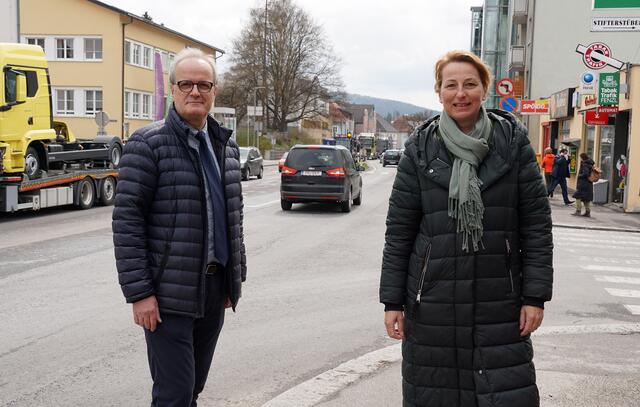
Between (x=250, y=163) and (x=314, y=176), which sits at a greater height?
(x=314, y=176)

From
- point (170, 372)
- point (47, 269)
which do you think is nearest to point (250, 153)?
point (47, 269)

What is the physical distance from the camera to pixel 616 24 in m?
11.1

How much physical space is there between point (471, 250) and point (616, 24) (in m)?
9.32

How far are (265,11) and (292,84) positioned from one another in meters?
7.59

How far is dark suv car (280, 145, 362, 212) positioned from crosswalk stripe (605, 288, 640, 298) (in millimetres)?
10190

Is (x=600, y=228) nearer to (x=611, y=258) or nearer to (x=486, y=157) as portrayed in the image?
(x=611, y=258)

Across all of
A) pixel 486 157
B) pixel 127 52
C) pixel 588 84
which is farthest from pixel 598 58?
pixel 127 52

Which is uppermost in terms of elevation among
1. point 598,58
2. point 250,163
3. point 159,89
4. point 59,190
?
point 159,89

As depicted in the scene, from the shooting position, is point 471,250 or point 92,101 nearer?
point 471,250

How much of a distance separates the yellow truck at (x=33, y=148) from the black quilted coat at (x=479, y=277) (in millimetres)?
14048

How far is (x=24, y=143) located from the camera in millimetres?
16125

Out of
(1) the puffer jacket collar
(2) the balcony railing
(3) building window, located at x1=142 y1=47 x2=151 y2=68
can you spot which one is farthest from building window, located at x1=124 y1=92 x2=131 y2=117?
(1) the puffer jacket collar

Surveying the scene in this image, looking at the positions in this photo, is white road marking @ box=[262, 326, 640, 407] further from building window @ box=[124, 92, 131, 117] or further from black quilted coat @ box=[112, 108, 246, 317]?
building window @ box=[124, 92, 131, 117]

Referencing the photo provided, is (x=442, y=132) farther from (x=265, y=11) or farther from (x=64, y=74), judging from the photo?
(x=265, y=11)
